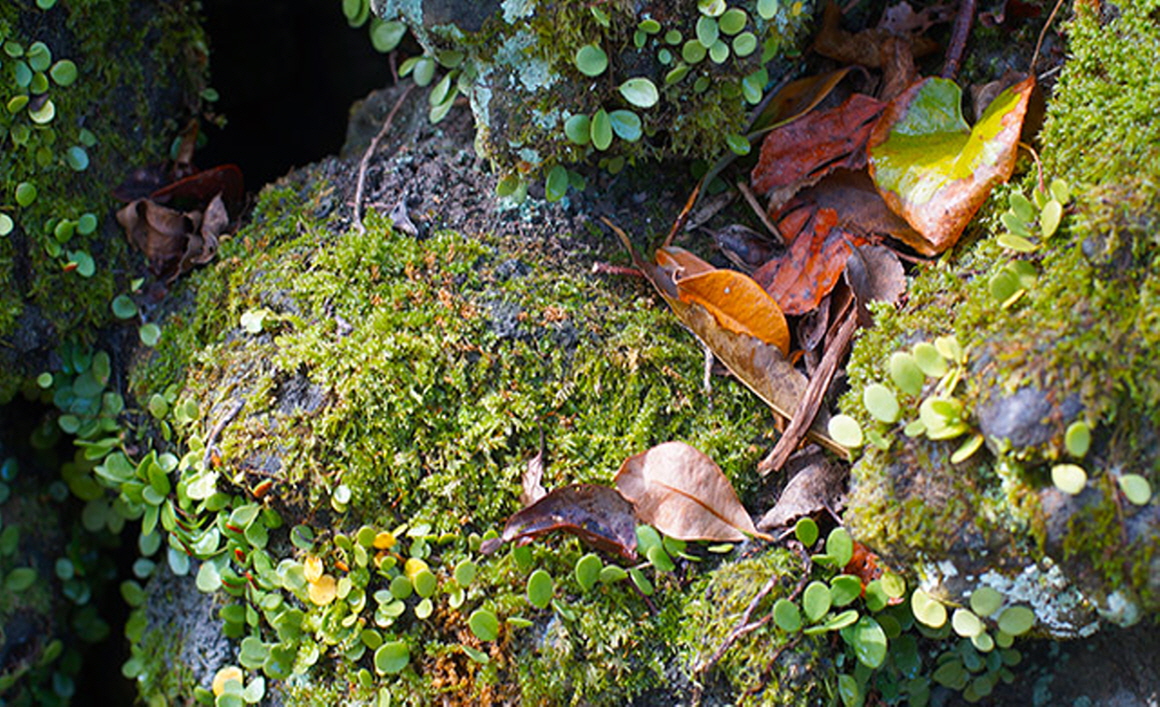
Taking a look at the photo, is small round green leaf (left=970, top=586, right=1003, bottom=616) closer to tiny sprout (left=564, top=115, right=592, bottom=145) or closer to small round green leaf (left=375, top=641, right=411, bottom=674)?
small round green leaf (left=375, top=641, right=411, bottom=674)

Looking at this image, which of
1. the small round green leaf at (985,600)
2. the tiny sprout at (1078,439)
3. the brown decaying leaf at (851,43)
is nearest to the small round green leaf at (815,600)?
the small round green leaf at (985,600)

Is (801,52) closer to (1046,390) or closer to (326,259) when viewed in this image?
(1046,390)

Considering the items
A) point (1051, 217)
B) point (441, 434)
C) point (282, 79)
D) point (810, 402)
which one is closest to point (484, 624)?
point (441, 434)

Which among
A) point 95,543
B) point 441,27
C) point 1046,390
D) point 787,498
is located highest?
point 441,27

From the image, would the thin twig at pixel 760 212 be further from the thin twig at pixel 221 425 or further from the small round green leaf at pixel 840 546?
the thin twig at pixel 221 425

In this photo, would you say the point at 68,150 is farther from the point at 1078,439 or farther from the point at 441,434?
the point at 1078,439

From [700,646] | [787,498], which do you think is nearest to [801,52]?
[787,498]

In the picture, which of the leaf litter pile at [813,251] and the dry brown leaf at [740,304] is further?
the dry brown leaf at [740,304]
